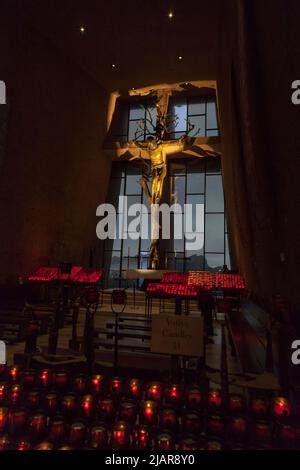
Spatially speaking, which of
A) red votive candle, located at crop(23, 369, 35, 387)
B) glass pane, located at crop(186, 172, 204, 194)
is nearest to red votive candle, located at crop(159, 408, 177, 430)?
red votive candle, located at crop(23, 369, 35, 387)

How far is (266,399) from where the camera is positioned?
5.30 ft

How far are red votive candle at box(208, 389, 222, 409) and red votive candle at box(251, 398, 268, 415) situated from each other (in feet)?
0.58

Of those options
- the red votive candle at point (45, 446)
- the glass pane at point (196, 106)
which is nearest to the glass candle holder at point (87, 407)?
the red votive candle at point (45, 446)

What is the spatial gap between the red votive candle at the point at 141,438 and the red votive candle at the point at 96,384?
1.44 ft

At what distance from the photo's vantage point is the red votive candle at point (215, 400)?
165 cm

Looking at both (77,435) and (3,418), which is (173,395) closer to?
(77,435)

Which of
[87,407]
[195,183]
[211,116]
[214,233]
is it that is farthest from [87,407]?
[211,116]

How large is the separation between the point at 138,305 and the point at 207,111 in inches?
336

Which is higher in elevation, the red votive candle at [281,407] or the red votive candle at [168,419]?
the red votive candle at [281,407]

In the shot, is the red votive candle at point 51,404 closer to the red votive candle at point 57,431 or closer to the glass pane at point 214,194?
the red votive candle at point 57,431

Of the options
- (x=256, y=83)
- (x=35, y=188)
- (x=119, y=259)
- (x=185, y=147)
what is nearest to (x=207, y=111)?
(x=185, y=147)

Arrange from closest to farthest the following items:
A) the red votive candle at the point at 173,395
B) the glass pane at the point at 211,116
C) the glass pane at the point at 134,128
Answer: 1. the red votive candle at the point at 173,395
2. the glass pane at the point at 211,116
3. the glass pane at the point at 134,128

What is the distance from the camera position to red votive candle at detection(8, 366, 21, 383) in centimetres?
204

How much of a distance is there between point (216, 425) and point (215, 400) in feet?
0.51
